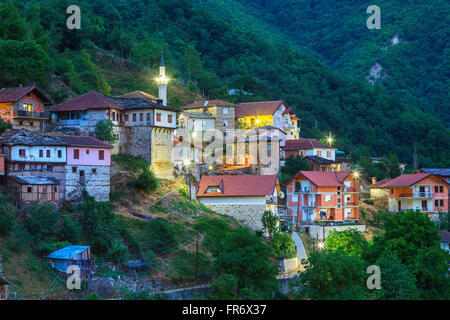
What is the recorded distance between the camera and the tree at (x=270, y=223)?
59875 millimetres

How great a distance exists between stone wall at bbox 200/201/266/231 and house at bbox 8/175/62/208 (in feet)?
62.2

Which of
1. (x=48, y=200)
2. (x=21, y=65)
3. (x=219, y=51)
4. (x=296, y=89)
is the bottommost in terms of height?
(x=48, y=200)

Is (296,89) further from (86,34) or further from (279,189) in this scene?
(279,189)

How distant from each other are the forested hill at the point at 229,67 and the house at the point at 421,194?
2626 centimetres

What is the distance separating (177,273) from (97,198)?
32.6 ft

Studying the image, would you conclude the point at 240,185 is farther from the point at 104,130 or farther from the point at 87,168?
the point at 87,168

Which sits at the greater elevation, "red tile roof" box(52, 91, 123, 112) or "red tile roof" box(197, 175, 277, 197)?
"red tile roof" box(52, 91, 123, 112)

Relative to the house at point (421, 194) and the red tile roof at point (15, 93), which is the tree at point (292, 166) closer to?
the house at point (421, 194)

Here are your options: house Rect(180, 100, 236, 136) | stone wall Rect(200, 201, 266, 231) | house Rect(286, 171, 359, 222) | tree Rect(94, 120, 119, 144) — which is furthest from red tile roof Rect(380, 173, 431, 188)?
Result: tree Rect(94, 120, 119, 144)

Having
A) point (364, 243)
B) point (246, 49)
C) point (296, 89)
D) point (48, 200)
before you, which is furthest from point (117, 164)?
point (246, 49)

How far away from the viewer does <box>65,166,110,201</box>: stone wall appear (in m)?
51.1

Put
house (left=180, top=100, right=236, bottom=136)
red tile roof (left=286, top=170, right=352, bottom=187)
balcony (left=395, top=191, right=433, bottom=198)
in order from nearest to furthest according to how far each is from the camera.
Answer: red tile roof (left=286, top=170, right=352, bottom=187) < balcony (left=395, top=191, right=433, bottom=198) < house (left=180, top=100, right=236, bottom=136)

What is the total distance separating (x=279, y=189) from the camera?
6762cm

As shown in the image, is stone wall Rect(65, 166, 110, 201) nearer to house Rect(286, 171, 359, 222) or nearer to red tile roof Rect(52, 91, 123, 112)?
red tile roof Rect(52, 91, 123, 112)
